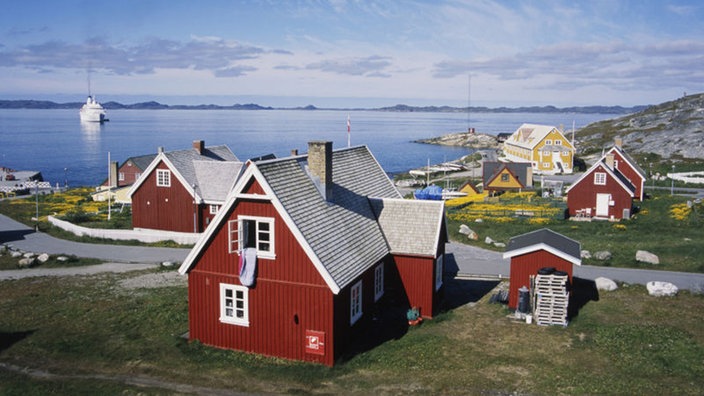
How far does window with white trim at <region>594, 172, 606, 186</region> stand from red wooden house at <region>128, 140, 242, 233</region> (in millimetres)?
28490

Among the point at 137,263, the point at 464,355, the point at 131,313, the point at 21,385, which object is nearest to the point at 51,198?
the point at 137,263

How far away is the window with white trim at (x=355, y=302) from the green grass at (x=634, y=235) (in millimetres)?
16767

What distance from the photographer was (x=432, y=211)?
2519 cm

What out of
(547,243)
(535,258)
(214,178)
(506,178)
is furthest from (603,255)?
(506,178)

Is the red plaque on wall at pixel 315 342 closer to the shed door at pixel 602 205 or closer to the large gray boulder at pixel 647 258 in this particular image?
the large gray boulder at pixel 647 258

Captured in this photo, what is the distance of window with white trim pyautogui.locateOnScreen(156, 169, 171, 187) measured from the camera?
42969 mm

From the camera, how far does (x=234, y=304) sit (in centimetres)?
2083

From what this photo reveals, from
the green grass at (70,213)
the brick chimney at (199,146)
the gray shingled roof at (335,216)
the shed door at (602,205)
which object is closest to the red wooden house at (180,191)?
the brick chimney at (199,146)

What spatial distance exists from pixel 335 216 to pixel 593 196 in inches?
1303

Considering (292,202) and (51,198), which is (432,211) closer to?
(292,202)

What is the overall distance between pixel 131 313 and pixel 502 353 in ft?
49.8

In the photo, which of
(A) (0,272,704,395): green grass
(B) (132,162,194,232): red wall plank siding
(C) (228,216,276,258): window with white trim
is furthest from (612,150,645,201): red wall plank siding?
(C) (228,216,276,258): window with white trim

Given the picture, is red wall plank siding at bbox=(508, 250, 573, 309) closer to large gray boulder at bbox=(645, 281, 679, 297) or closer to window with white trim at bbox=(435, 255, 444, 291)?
window with white trim at bbox=(435, 255, 444, 291)

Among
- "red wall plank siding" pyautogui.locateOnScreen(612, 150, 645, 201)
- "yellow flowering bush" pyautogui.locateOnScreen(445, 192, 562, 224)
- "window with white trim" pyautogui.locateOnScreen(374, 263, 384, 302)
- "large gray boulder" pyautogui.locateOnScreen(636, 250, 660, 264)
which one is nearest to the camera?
"window with white trim" pyautogui.locateOnScreen(374, 263, 384, 302)
